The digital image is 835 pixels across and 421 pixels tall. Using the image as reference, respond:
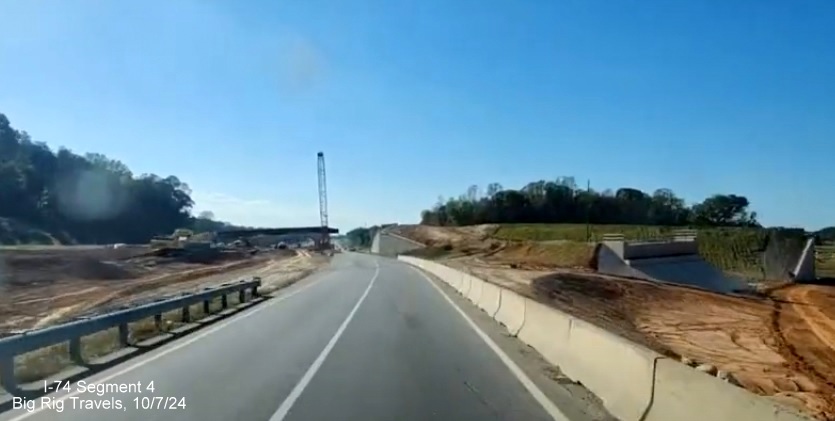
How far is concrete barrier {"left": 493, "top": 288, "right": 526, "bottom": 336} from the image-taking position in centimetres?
1933

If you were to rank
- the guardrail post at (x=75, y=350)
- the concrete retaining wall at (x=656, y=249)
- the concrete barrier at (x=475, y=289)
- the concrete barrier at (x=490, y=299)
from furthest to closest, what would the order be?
the concrete retaining wall at (x=656, y=249) < the concrete barrier at (x=475, y=289) < the concrete barrier at (x=490, y=299) < the guardrail post at (x=75, y=350)

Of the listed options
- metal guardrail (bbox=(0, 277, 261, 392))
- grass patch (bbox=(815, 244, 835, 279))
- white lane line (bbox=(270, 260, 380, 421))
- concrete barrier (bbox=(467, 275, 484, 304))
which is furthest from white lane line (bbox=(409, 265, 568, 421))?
grass patch (bbox=(815, 244, 835, 279))

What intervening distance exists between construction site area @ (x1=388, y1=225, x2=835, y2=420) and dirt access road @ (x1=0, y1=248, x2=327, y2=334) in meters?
16.5

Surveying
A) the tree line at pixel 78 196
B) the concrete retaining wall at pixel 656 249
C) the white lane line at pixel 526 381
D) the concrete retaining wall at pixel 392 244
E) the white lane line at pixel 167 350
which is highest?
the tree line at pixel 78 196

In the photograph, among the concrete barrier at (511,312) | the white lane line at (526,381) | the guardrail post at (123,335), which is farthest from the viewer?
the concrete barrier at (511,312)

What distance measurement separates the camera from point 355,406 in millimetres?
10125

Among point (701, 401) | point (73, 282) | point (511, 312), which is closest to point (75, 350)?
point (511, 312)

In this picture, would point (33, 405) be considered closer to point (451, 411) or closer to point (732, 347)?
point (451, 411)

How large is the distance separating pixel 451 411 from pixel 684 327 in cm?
2932

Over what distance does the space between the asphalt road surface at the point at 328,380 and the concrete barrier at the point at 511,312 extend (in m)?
0.44

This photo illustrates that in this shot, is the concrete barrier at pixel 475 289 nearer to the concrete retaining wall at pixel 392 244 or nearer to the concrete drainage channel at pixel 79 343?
the concrete drainage channel at pixel 79 343

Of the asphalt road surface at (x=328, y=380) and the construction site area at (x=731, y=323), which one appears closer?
the asphalt road surface at (x=328, y=380)

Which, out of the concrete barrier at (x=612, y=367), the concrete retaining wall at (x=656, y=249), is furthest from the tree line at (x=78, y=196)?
the concrete barrier at (x=612, y=367)

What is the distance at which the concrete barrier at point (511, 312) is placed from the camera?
63.4 ft
